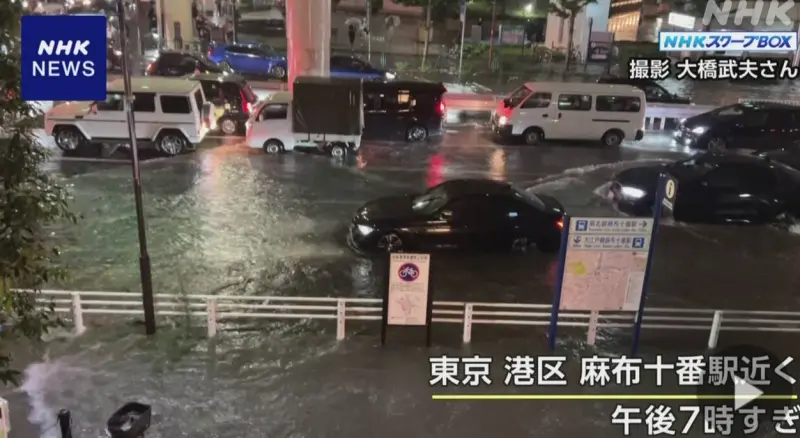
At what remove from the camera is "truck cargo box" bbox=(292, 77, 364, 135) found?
17.1m

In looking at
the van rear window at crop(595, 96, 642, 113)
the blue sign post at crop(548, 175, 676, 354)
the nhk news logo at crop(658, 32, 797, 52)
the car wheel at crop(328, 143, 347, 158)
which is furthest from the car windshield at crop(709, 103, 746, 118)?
the blue sign post at crop(548, 175, 676, 354)

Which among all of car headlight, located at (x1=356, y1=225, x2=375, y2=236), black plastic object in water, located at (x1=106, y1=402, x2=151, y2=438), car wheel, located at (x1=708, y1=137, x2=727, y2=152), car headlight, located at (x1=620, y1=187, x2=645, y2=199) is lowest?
black plastic object in water, located at (x1=106, y1=402, x2=151, y2=438)

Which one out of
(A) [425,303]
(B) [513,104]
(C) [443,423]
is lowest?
(C) [443,423]

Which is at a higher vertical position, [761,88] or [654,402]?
[761,88]

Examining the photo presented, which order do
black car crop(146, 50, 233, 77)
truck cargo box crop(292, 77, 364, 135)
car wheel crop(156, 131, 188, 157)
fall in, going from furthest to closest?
black car crop(146, 50, 233, 77) < truck cargo box crop(292, 77, 364, 135) < car wheel crop(156, 131, 188, 157)

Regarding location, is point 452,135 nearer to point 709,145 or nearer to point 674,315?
point 709,145

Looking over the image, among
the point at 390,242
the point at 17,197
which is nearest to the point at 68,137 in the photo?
the point at 390,242

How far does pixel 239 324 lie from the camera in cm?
940

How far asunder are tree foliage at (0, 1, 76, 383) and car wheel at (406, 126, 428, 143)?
47.8 ft

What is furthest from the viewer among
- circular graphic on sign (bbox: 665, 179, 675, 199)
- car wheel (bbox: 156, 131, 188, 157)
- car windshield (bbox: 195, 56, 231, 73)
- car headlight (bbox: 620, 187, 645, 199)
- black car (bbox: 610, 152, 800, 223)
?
car windshield (bbox: 195, 56, 231, 73)

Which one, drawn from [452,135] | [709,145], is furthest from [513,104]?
[709,145]

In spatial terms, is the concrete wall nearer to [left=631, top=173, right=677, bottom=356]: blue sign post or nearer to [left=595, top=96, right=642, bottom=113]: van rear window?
[left=595, top=96, right=642, bottom=113]: van rear window

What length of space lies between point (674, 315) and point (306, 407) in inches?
224

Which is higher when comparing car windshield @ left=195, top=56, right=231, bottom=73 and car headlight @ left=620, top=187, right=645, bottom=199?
car windshield @ left=195, top=56, right=231, bottom=73
